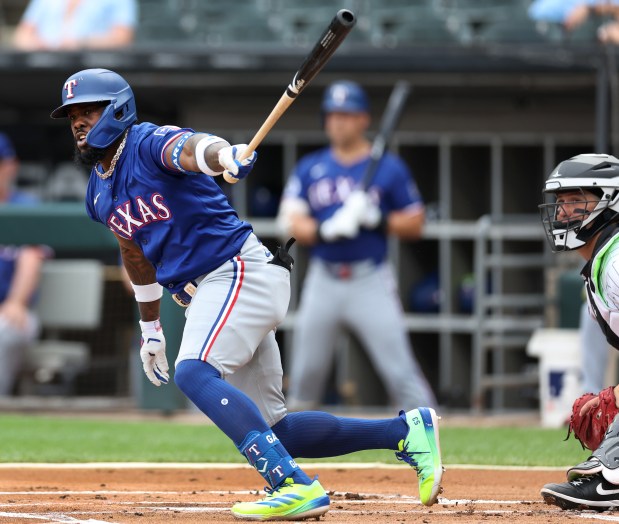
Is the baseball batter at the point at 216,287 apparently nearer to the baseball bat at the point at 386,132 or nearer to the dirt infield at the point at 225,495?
the dirt infield at the point at 225,495

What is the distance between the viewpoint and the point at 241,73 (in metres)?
11.3

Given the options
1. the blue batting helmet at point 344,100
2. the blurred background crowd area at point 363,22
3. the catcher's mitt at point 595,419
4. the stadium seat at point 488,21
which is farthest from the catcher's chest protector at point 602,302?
the stadium seat at point 488,21

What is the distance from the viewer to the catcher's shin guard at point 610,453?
4.79m

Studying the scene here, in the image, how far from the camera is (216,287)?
4766 mm

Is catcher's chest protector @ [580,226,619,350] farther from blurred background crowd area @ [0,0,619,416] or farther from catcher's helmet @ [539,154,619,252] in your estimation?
blurred background crowd area @ [0,0,619,416]

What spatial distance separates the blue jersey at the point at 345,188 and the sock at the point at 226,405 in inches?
183

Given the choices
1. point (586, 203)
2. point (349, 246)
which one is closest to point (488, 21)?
point (349, 246)

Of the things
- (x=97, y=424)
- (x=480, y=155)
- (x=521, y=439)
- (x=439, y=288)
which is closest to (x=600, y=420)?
(x=521, y=439)

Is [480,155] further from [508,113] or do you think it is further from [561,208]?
[561,208]

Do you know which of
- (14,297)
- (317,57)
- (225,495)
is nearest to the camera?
(317,57)

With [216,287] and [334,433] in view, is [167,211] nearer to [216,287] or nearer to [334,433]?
[216,287]

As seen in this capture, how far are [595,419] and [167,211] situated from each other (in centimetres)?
175

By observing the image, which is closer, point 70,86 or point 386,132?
point 70,86

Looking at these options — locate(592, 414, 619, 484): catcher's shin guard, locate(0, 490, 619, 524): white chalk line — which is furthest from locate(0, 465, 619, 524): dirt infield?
locate(592, 414, 619, 484): catcher's shin guard
